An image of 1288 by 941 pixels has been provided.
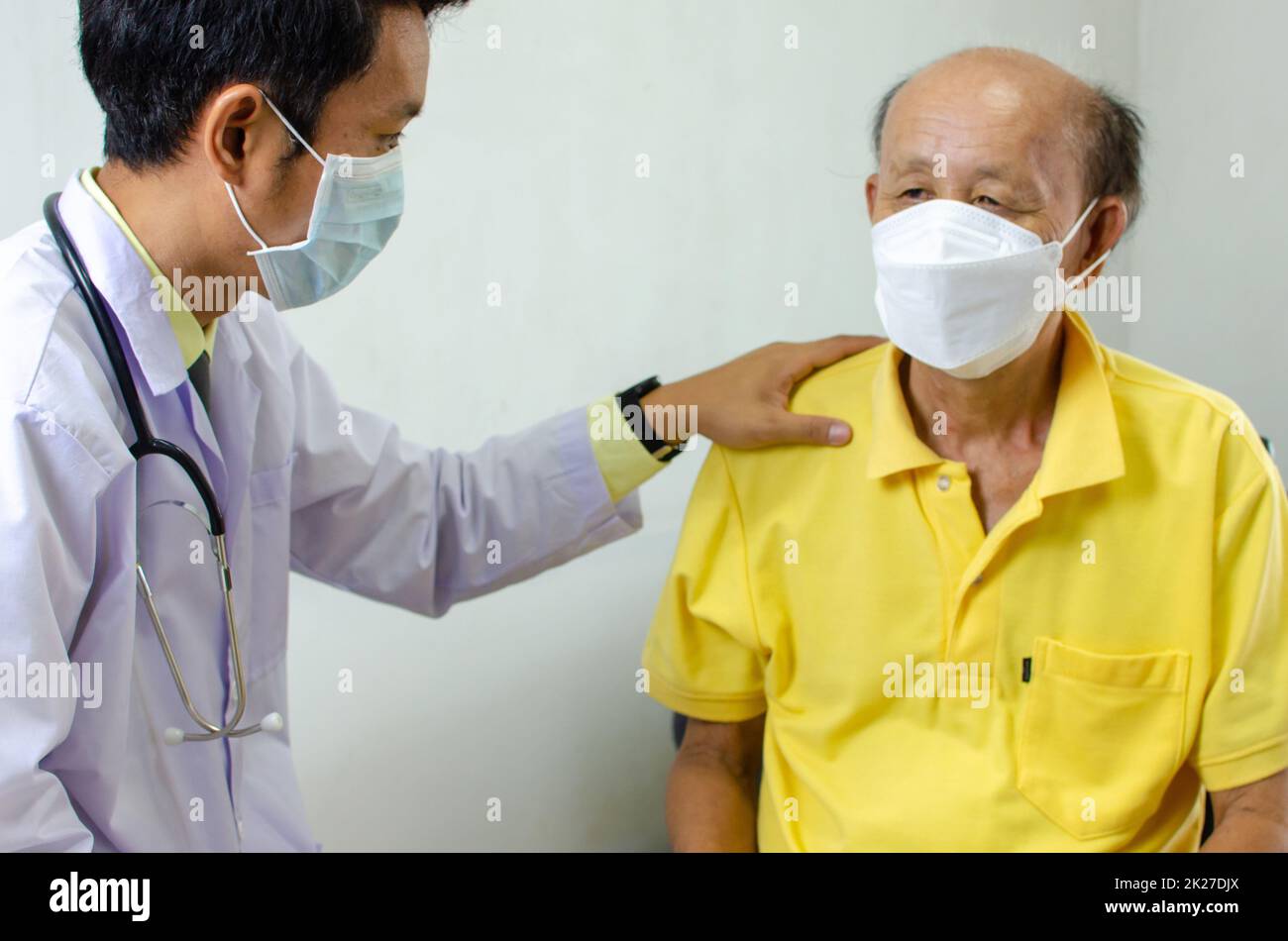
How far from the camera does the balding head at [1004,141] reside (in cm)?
131

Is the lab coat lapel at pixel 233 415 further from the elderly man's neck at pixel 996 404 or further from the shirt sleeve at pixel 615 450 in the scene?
the elderly man's neck at pixel 996 404

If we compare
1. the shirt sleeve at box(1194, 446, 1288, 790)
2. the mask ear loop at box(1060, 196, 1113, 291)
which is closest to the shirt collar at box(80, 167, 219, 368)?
the mask ear loop at box(1060, 196, 1113, 291)

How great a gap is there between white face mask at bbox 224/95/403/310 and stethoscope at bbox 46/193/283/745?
0.51 ft

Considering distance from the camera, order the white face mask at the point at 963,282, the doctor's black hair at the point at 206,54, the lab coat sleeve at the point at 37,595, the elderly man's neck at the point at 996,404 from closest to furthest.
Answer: the lab coat sleeve at the point at 37,595 < the doctor's black hair at the point at 206,54 < the white face mask at the point at 963,282 < the elderly man's neck at the point at 996,404

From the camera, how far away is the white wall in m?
1.81

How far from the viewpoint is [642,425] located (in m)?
1.56

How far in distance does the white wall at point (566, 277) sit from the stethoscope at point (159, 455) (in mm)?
380

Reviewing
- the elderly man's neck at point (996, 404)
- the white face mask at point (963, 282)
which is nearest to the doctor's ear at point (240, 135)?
the white face mask at point (963, 282)

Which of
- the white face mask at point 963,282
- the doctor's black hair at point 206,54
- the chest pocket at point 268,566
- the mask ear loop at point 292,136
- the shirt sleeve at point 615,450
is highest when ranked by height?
the doctor's black hair at point 206,54

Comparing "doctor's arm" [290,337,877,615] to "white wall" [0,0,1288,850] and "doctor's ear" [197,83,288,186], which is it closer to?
"white wall" [0,0,1288,850]
